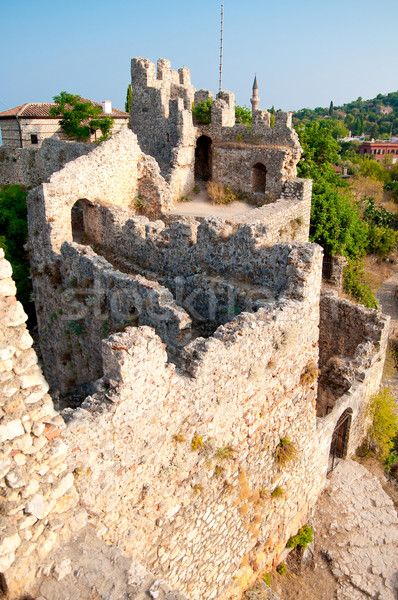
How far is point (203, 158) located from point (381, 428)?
1410 cm

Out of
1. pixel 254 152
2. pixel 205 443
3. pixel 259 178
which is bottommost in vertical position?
pixel 205 443

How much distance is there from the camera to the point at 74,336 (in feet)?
33.8

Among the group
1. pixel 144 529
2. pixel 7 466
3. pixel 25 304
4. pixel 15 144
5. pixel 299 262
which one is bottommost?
pixel 25 304

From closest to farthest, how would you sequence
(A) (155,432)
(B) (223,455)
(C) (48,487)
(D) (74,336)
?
(C) (48,487) < (A) (155,432) < (B) (223,455) < (D) (74,336)

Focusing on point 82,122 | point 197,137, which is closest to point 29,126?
point 82,122

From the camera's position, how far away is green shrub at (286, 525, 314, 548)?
8.30 m

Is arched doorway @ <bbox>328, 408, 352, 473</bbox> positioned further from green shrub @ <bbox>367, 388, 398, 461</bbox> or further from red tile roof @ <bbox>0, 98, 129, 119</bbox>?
red tile roof @ <bbox>0, 98, 129, 119</bbox>

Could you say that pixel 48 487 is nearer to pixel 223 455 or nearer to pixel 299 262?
pixel 223 455

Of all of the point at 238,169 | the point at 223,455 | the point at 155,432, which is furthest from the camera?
the point at 238,169

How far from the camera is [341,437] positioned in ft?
36.4

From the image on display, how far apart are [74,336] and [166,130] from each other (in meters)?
11.9

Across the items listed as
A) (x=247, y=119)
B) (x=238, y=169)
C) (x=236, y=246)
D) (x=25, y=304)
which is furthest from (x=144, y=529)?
(x=247, y=119)

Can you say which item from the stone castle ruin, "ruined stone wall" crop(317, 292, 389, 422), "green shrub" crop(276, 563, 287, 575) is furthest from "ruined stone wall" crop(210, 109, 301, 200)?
"green shrub" crop(276, 563, 287, 575)

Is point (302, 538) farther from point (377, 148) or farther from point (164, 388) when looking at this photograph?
point (377, 148)
